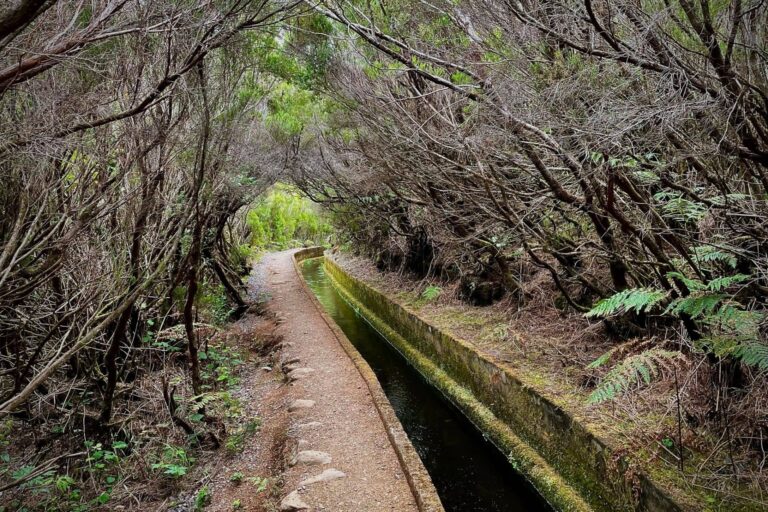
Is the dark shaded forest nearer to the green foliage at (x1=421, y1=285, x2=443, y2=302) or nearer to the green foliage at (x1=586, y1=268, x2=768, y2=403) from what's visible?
the green foliage at (x1=586, y1=268, x2=768, y2=403)

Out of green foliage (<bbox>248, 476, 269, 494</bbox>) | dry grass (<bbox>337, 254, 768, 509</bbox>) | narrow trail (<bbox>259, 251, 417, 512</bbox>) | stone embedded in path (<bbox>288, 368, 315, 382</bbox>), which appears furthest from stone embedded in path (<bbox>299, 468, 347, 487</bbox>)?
stone embedded in path (<bbox>288, 368, 315, 382</bbox>)

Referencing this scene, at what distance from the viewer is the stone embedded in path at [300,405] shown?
6328 millimetres

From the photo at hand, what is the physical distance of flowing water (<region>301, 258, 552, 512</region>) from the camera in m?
5.32

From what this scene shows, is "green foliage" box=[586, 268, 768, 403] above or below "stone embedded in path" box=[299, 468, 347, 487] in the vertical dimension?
above

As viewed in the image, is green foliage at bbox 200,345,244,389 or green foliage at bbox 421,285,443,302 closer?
green foliage at bbox 200,345,244,389

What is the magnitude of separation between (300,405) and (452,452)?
2112mm

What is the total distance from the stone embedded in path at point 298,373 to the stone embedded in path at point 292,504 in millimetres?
3175

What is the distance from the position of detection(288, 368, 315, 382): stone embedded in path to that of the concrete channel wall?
7.42ft

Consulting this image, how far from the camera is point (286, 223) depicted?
104 ft

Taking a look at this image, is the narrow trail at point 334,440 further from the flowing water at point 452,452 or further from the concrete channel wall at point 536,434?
the concrete channel wall at point 536,434

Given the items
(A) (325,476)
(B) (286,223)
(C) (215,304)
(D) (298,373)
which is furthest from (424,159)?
(B) (286,223)

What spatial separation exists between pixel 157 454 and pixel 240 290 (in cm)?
946

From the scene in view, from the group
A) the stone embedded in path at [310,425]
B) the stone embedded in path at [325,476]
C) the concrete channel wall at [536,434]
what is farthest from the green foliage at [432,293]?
the stone embedded in path at [325,476]

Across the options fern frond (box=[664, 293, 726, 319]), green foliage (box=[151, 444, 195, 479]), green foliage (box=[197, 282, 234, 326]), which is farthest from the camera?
green foliage (box=[197, 282, 234, 326])
